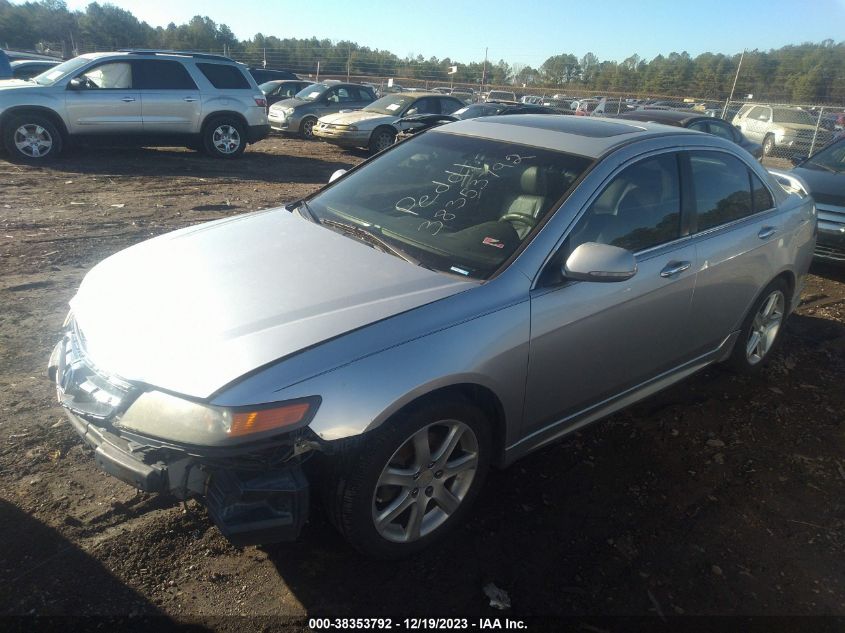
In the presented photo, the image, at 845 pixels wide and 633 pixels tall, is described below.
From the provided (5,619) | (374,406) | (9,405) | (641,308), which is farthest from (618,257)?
(9,405)

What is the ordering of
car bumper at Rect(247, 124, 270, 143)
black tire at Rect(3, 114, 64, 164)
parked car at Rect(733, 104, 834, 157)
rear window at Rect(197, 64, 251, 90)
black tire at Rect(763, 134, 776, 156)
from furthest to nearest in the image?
black tire at Rect(763, 134, 776, 156) < parked car at Rect(733, 104, 834, 157) < car bumper at Rect(247, 124, 270, 143) < rear window at Rect(197, 64, 251, 90) < black tire at Rect(3, 114, 64, 164)

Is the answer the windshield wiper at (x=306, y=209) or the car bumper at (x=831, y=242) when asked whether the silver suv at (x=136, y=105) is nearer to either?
the windshield wiper at (x=306, y=209)

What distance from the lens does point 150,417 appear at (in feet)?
7.22

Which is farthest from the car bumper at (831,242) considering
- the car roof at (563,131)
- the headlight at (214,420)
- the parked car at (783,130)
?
the parked car at (783,130)

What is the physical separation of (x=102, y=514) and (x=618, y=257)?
8.26 feet

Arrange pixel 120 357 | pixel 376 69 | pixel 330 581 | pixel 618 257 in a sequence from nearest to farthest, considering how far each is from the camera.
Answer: pixel 120 357, pixel 330 581, pixel 618 257, pixel 376 69

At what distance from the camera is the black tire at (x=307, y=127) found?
1683cm

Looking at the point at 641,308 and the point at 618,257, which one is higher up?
the point at 618,257

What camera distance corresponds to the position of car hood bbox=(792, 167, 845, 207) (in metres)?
7.02

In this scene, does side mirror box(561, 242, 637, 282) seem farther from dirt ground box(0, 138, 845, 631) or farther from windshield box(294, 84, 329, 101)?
windshield box(294, 84, 329, 101)

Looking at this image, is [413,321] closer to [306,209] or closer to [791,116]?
[306,209]

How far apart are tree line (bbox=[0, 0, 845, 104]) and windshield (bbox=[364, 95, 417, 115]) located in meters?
18.7

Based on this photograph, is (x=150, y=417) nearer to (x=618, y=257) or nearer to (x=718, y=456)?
(x=618, y=257)

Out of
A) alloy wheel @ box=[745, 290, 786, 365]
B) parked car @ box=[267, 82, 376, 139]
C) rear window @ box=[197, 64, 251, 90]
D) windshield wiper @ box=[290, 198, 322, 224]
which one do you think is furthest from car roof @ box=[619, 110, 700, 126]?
windshield wiper @ box=[290, 198, 322, 224]
